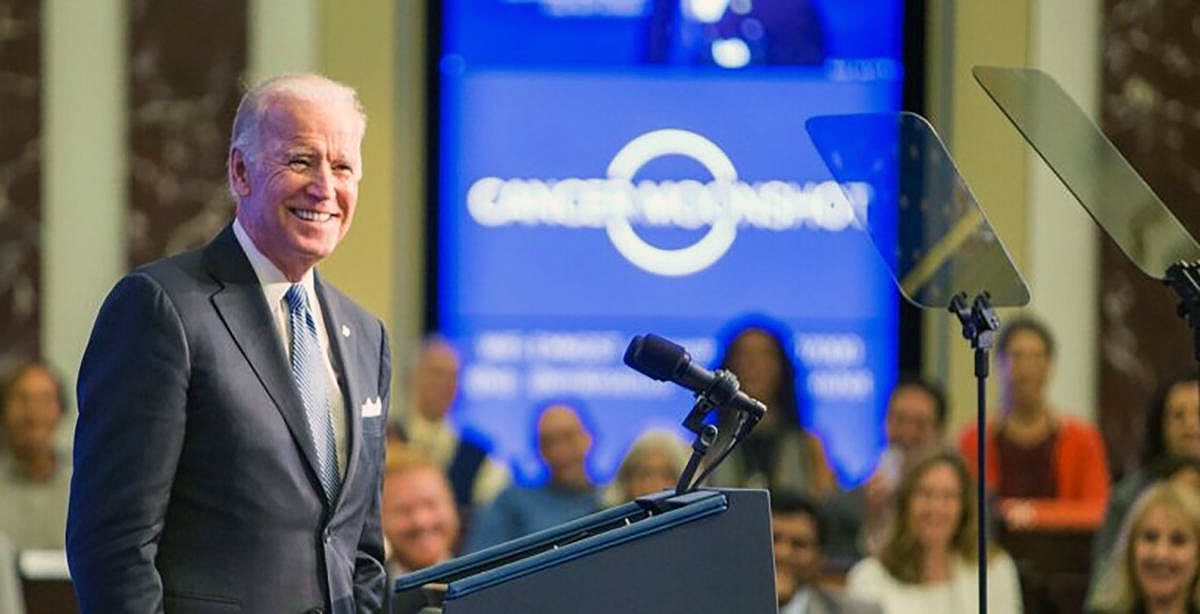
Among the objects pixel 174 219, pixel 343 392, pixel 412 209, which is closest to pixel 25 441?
pixel 174 219

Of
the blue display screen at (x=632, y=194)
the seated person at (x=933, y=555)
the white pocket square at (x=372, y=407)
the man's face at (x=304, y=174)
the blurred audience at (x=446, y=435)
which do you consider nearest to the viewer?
the man's face at (x=304, y=174)

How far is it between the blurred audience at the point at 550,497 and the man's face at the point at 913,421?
100cm

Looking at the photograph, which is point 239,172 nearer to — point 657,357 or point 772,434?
point 657,357

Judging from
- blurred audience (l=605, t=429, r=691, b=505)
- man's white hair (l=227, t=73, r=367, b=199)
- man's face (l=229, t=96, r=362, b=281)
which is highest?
man's white hair (l=227, t=73, r=367, b=199)

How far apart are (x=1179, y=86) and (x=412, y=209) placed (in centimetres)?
297

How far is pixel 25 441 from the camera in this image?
6715 mm

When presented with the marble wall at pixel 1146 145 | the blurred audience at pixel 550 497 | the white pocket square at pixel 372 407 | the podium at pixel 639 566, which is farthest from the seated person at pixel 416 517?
the marble wall at pixel 1146 145

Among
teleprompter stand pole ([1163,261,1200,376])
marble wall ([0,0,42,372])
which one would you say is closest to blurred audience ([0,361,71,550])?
marble wall ([0,0,42,372])

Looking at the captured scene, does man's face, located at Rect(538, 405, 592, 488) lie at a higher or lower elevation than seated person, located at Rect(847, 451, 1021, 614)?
higher

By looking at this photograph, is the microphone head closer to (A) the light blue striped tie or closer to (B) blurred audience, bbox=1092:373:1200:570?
(A) the light blue striped tie

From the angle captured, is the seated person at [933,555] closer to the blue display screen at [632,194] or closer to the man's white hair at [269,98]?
the blue display screen at [632,194]

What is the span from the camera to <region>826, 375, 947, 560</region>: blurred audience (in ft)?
20.7

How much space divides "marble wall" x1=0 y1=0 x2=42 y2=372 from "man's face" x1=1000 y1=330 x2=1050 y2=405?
358 centimetres

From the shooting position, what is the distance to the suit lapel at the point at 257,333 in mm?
2881
